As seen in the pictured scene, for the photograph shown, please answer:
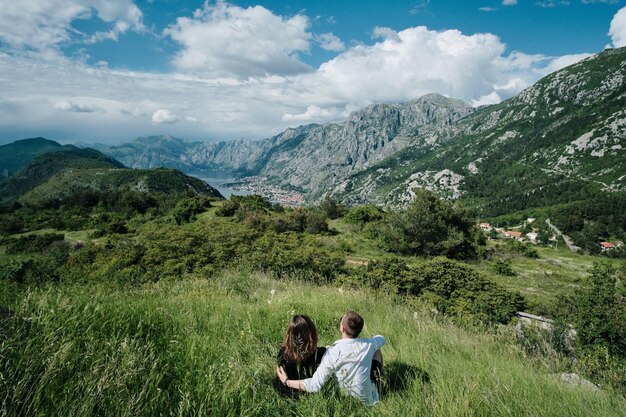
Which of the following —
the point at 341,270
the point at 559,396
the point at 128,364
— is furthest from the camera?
the point at 341,270

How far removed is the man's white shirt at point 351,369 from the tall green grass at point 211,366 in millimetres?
190

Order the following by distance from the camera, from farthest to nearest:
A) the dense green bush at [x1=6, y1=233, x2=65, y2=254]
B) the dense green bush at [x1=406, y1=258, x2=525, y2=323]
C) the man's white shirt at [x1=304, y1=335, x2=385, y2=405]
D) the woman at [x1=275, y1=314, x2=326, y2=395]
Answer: the dense green bush at [x1=6, y1=233, x2=65, y2=254] < the dense green bush at [x1=406, y1=258, x2=525, y2=323] < the woman at [x1=275, y1=314, x2=326, y2=395] < the man's white shirt at [x1=304, y1=335, x2=385, y2=405]

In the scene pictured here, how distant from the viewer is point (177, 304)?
180 inches

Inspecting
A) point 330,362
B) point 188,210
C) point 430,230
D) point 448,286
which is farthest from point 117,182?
point 330,362

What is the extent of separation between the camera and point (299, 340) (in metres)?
3.35

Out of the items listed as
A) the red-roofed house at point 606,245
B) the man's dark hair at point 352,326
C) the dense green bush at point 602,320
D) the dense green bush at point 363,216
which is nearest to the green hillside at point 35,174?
the dense green bush at point 363,216

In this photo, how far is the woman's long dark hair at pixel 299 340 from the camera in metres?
3.34

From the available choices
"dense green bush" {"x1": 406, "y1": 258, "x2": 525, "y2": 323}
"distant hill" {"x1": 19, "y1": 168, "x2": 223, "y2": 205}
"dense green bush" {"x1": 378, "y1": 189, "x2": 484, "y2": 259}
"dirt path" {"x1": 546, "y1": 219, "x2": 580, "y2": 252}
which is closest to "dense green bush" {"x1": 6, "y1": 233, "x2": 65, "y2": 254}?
"dense green bush" {"x1": 378, "y1": 189, "x2": 484, "y2": 259}

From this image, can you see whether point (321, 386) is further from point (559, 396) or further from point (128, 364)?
point (559, 396)

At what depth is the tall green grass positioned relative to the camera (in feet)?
6.39

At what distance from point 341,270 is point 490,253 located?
71.5ft

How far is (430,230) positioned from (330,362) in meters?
28.2

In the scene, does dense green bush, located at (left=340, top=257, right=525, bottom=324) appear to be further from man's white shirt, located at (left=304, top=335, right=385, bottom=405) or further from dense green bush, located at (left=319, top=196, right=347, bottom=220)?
dense green bush, located at (left=319, top=196, right=347, bottom=220)

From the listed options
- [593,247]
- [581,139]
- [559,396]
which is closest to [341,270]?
[559,396]
